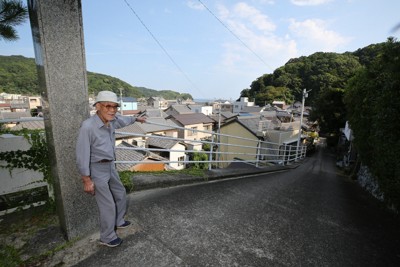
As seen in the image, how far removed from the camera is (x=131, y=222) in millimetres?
2434

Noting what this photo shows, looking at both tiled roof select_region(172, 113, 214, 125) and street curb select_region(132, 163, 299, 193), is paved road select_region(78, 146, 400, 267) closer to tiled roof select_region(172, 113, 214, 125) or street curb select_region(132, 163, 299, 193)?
street curb select_region(132, 163, 299, 193)

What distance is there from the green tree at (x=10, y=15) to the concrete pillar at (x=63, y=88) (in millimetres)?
1630

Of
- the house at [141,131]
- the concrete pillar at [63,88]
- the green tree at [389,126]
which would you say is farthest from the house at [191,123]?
the concrete pillar at [63,88]

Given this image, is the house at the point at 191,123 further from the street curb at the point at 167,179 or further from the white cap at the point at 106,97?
the white cap at the point at 106,97

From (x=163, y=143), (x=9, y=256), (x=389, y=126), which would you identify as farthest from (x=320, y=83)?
(x=9, y=256)

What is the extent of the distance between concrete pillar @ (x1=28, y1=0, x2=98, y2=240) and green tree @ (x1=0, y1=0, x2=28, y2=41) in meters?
1.63

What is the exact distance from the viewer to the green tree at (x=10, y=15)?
279 centimetres

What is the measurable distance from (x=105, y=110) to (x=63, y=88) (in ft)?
1.26

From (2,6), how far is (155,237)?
11.5 ft

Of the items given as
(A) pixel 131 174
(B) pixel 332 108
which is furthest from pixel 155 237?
(B) pixel 332 108

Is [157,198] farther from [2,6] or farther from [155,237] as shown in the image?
[2,6]

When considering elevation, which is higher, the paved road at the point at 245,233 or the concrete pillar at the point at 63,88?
the concrete pillar at the point at 63,88

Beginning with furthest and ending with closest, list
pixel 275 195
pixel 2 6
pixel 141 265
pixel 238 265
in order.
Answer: pixel 275 195, pixel 2 6, pixel 238 265, pixel 141 265

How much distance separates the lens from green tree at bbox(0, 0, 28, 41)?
2.79 meters
